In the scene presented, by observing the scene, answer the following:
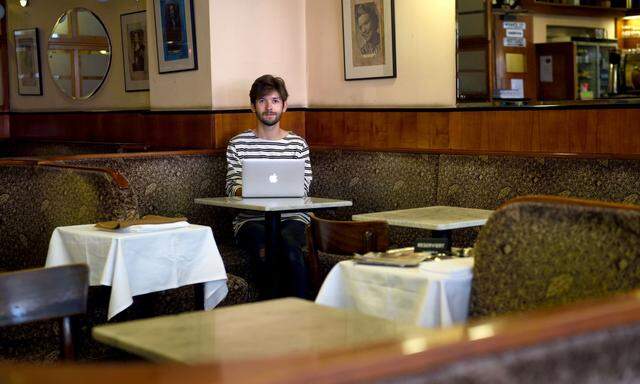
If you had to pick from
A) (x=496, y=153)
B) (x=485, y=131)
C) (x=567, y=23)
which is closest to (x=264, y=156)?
(x=485, y=131)

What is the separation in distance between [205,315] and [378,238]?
2.39 metres

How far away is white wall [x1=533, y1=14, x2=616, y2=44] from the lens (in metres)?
6.61

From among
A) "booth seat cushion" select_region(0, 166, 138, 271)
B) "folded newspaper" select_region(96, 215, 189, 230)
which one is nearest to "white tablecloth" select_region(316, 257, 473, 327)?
"folded newspaper" select_region(96, 215, 189, 230)

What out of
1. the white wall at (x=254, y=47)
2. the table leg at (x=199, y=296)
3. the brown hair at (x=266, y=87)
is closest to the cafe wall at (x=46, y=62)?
the white wall at (x=254, y=47)

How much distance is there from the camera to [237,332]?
201cm

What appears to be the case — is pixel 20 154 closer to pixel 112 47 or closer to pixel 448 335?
pixel 112 47

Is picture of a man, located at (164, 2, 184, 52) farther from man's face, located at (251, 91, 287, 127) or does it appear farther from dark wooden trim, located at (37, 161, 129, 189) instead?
dark wooden trim, located at (37, 161, 129, 189)

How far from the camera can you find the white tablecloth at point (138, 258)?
454 cm

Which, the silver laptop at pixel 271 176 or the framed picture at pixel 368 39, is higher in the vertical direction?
the framed picture at pixel 368 39

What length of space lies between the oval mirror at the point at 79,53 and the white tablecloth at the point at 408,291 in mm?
6613

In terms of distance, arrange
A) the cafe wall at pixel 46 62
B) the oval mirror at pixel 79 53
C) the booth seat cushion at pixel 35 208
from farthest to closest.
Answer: the oval mirror at pixel 79 53 < the cafe wall at pixel 46 62 < the booth seat cushion at pixel 35 208

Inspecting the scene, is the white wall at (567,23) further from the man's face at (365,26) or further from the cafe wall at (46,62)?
the cafe wall at (46,62)

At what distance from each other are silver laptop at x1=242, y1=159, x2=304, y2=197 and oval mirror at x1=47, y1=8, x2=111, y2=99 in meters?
4.07

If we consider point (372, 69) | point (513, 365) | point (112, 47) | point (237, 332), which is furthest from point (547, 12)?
point (513, 365)
